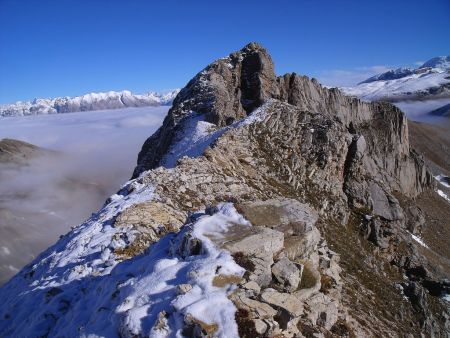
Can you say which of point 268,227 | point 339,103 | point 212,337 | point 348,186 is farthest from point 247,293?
point 339,103

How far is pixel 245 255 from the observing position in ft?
55.1

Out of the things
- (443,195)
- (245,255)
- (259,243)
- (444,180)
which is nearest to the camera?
(245,255)

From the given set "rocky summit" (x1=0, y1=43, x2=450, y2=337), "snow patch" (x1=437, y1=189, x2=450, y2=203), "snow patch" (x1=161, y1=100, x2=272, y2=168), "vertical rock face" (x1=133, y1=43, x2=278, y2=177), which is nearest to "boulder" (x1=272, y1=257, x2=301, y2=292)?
"rocky summit" (x1=0, y1=43, x2=450, y2=337)

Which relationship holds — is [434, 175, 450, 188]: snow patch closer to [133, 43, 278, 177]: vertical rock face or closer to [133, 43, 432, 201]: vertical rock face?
[133, 43, 432, 201]: vertical rock face

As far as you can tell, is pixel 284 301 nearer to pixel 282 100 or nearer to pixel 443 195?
pixel 282 100

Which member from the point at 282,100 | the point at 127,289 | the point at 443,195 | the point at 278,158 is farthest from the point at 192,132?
the point at 443,195

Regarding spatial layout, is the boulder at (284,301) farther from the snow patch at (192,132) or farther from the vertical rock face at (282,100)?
the vertical rock face at (282,100)

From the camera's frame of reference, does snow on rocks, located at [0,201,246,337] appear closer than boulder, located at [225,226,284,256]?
Yes

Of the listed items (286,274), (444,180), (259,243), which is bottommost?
(444,180)

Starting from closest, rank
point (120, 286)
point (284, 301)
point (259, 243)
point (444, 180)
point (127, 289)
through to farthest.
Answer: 1. point (284, 301)
2. point (127, 289)
3. point (120, 286)
4. point (259, 243)
5. point (444, 180)

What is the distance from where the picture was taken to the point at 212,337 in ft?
42.9

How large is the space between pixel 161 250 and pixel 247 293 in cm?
602

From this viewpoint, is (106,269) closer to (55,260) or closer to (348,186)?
(55,260)

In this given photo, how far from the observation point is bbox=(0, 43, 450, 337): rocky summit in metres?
14.9
